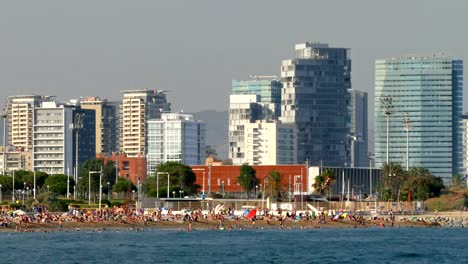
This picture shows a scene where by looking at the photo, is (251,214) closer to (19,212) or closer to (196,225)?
(196,225)

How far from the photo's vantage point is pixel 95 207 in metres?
186

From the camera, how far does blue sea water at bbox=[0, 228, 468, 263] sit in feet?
363

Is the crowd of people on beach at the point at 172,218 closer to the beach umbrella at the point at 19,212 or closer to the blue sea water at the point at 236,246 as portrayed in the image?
the beach umbrella at the point at 19,212

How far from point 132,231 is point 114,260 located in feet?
141

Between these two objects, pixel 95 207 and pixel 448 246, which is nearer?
pixel 448 246

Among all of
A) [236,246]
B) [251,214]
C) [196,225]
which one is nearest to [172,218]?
[196,225]

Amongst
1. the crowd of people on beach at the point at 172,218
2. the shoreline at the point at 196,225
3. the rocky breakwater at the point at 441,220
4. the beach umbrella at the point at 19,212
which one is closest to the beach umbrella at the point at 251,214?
the crowd of people on beach at the point at 172,218

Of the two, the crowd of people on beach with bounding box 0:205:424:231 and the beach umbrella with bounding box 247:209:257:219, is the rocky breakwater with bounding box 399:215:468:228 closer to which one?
the crowd of people on beach with bounding box 0:205:424:231

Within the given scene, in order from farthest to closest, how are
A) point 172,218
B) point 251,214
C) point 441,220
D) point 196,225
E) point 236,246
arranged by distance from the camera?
point 441,220 < point 251,214 < point 172,218 < point 196,225 < point 236,246

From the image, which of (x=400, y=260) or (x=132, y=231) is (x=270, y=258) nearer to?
(x=400, y=260)

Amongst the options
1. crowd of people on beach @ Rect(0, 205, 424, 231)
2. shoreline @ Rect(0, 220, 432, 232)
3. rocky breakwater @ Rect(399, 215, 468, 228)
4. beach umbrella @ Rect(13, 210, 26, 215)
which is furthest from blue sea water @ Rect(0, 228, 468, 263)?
rocky breakwater @ Rect(399, 215, 468, 228)

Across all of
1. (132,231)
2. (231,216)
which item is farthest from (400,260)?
(231,216)

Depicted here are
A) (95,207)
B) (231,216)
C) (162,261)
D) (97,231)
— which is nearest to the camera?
(162,261)

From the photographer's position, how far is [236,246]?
4916 inches
